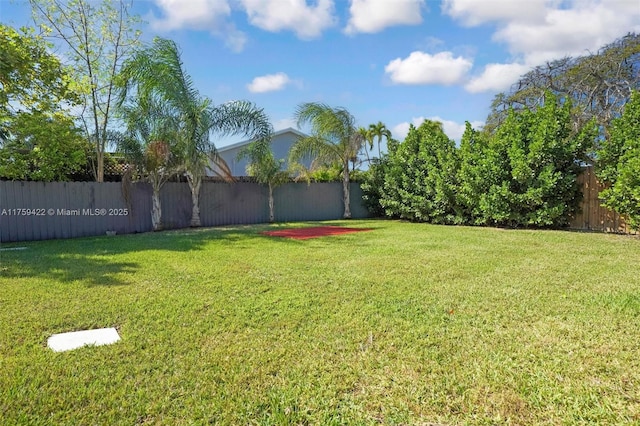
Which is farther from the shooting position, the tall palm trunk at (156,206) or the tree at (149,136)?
the tall palm trunk at (156,206)

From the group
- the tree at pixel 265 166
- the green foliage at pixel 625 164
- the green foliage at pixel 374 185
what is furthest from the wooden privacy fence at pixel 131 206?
the green foliage at pixel 625 164

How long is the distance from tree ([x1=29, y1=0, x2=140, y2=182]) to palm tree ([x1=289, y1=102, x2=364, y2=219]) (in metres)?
6.12

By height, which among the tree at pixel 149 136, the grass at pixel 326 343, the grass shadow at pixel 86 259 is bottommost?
the grass at pixel 326 343

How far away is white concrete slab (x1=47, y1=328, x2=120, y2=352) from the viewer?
9.20ft

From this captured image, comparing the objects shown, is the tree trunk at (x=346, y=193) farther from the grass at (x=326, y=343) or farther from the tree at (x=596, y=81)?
the grass at (x=326, y=343)

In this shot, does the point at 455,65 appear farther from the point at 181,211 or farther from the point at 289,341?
the point at 289,341

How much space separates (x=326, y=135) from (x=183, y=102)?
5587 millimetres

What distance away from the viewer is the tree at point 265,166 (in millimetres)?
12547

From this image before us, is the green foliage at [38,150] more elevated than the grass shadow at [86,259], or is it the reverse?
the green foliage at [38,150]

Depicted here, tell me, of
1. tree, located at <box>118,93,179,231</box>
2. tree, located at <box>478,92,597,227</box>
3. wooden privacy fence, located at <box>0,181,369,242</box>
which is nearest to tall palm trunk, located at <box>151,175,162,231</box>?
wooden privacy fence, located at <box>0,181,369,242</box>

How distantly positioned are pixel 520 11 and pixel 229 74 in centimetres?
793

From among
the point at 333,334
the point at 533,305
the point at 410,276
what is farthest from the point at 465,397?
the point at 410,276

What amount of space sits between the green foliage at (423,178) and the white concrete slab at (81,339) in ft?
35.1

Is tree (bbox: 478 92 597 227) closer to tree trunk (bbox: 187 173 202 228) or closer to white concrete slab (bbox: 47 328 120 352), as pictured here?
tree trunk (bbox: 187 173 202 228)
